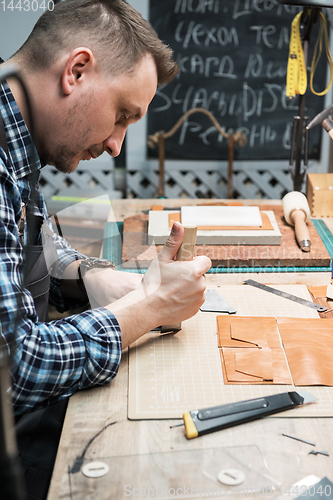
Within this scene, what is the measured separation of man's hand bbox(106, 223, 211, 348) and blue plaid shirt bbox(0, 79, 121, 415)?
5cm

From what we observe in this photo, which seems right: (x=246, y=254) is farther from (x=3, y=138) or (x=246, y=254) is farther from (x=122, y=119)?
(x=3, y=138)

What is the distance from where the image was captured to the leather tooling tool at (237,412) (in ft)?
2.22

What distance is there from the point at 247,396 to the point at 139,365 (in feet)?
0.69

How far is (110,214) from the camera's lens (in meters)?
1.68

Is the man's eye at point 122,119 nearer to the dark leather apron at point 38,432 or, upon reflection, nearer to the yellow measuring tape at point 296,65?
the dark leather apron at point 38,432

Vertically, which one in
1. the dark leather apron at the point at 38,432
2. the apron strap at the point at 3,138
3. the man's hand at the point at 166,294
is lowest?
the dark leather apron at the point at 38,432

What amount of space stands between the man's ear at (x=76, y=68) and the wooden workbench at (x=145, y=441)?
0.57 m

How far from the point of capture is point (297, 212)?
148 cm

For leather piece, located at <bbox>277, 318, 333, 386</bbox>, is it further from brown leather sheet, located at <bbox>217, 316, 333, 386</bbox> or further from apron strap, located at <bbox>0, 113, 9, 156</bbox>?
apron strap, located at <bbox>0, 113, 9, 156</bbox>

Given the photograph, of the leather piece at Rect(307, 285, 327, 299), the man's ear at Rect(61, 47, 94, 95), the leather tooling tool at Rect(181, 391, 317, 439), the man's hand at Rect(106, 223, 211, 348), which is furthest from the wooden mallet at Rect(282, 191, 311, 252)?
the man's ear at Rect(61, 47, 94, 95)

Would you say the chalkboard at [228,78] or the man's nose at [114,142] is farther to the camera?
the chalkboard at [228,78]

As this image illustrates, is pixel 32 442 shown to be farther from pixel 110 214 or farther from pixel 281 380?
pixel 110 214

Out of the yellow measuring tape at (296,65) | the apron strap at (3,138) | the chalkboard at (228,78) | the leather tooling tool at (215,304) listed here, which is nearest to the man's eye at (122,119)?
the apron strap at (3,138)

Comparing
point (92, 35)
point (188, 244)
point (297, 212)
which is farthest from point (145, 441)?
point (297, 212)
